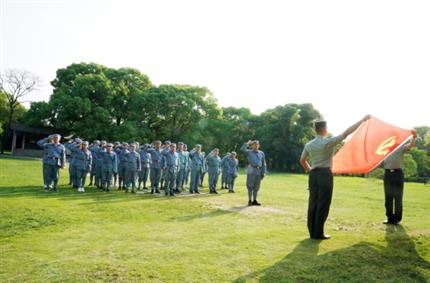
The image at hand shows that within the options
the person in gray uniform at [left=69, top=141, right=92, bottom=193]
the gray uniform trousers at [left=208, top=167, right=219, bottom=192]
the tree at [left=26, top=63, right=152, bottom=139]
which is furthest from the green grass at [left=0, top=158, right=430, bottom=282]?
the tree at [left=26, top=63, right=152, bottom=139]

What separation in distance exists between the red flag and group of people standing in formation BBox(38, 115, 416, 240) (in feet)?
1.67

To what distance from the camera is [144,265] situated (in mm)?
5043

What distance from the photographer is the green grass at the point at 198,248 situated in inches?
188

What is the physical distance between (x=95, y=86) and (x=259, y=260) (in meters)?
46.2

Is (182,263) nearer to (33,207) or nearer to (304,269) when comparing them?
(304,269)

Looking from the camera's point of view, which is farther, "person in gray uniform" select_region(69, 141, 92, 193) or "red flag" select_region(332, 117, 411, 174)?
"person in gray uniform" select_region(69, 141, 92, 193)

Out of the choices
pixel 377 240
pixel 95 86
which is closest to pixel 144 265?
pixel 377 240

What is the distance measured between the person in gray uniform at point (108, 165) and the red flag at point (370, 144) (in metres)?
11.0

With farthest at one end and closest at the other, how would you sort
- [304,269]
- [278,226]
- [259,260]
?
[278,226] < [259,260] < [304,269]

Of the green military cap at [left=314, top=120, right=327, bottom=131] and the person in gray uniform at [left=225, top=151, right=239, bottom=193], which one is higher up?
the green military cap at [left=314, top=120, right=327, bottom=131]

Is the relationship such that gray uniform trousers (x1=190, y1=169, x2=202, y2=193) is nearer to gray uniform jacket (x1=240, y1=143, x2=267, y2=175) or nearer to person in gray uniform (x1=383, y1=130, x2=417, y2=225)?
gray uniform jacket (x1=240, y1=143, x2=267, y2=175)

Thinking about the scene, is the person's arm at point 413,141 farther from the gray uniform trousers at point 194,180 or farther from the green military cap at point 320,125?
the gray uniform trousers at point 194,180

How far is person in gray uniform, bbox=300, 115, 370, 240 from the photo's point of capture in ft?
21.4

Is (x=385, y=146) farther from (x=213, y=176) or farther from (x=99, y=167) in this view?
(x=99, y=167)
